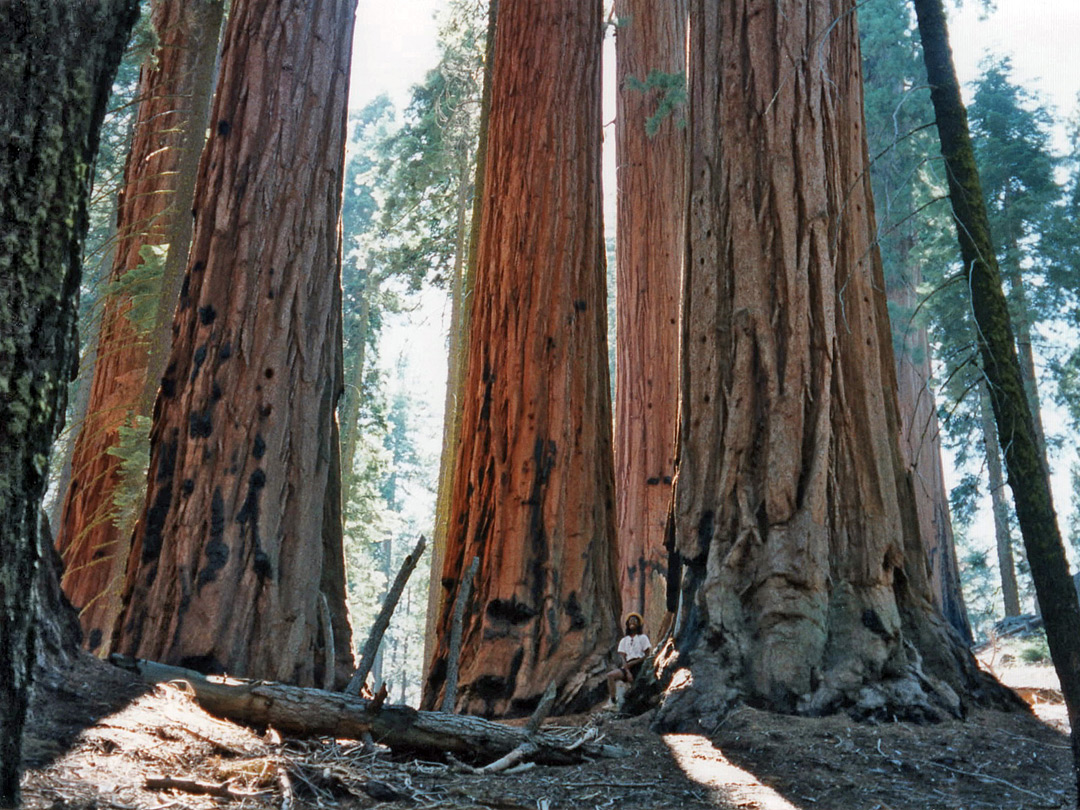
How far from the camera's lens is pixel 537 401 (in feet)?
23.2

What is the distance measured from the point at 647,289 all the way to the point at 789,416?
5.25 m

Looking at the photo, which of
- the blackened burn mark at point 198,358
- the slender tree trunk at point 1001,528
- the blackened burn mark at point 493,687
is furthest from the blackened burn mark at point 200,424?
the slender tree trunk at point 1001,528

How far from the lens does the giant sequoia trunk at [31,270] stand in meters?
1.76

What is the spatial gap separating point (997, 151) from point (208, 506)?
1979 centimetres

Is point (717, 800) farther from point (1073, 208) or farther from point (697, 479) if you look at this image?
point (1073, 208)

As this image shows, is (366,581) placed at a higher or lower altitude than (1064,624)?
higher

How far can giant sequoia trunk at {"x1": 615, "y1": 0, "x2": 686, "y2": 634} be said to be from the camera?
9.59 meters

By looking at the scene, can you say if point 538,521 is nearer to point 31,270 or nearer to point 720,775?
point 720,775

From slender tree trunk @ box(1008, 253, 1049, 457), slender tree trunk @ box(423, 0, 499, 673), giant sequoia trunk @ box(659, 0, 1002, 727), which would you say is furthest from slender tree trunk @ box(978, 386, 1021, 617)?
giant sequoia trunk @ box(659, 0, 1002, 727)

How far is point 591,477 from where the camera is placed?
6996 millimetres

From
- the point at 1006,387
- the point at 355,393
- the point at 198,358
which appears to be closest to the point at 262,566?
the point at 198,358

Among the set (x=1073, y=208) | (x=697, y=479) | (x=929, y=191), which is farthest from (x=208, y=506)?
(x=1073, y=208)

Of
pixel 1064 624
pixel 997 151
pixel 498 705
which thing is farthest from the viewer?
pixel 997 151

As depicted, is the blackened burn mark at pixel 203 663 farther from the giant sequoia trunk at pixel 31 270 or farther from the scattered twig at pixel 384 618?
the giant sequoia trunk at pixel 31 270
